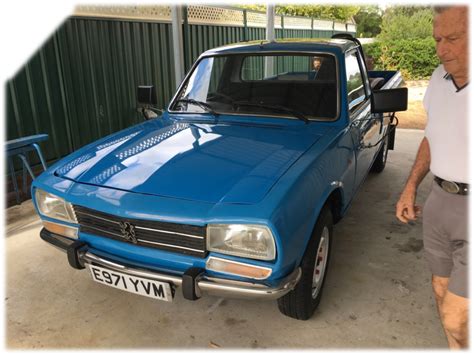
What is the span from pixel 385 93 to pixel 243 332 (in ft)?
6.75

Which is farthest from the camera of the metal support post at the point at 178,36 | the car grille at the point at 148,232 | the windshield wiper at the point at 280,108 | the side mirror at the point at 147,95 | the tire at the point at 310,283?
the metal support post at the point at 178,36

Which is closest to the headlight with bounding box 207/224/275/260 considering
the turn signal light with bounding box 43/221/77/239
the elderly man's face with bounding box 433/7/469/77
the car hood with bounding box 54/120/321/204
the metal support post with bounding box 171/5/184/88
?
the car hood with bounding box 54/120/321/204

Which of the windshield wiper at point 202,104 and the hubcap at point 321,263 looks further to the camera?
the windshield wiper at point 202,104

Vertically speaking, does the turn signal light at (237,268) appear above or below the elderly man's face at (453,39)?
below

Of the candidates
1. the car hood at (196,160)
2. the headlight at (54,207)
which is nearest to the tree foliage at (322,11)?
the car hood at (196,160)

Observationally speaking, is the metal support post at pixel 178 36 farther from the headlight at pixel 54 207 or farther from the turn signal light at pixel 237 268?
the turn signal light at pixel 237 268

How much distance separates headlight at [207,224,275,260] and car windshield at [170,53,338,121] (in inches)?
53.2

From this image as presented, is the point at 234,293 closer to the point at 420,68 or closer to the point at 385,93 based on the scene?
the point at 385,93

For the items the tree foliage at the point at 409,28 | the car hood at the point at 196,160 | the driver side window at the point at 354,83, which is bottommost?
the car hood at the point at 196,160

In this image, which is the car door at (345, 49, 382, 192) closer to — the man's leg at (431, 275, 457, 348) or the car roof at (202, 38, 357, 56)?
the car roof at (202, 38, 357, 56)

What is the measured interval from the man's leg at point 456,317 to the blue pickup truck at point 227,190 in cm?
73

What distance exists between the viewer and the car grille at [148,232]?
6.99ft

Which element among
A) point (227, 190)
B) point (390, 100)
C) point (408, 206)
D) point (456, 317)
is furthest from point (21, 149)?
point (456, 317)

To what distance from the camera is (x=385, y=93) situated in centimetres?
313
